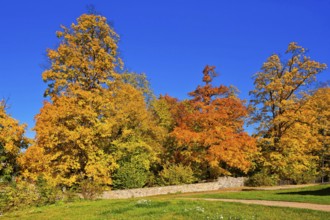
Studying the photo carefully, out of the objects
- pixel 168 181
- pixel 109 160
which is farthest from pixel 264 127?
pixel 109 160

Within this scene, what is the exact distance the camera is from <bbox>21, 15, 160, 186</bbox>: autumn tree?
28.9 metres

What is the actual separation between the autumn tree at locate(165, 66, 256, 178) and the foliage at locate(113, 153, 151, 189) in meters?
5.27

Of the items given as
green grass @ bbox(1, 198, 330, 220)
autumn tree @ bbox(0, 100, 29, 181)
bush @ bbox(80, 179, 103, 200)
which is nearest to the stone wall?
bush @ bbox(80, 179, 103, 200)

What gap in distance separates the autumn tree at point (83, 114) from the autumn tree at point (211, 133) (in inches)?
240

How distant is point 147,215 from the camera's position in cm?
1412

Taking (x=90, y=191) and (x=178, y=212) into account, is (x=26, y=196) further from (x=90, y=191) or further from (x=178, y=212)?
(x=178, y=212)

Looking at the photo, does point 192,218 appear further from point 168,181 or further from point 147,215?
point 168,181

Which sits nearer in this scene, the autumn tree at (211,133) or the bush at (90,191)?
the bush at (90,191)

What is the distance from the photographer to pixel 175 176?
36469 millimetres

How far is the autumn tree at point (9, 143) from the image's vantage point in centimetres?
2913

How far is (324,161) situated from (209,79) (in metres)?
22.9

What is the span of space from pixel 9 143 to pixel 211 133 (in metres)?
20.0

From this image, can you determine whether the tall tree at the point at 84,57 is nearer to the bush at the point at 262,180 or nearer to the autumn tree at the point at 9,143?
the autumn tree at the point at 9,143

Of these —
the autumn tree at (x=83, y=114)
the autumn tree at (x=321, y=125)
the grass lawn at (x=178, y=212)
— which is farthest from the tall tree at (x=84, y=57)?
the autumn tree at (x=321, y=125)
